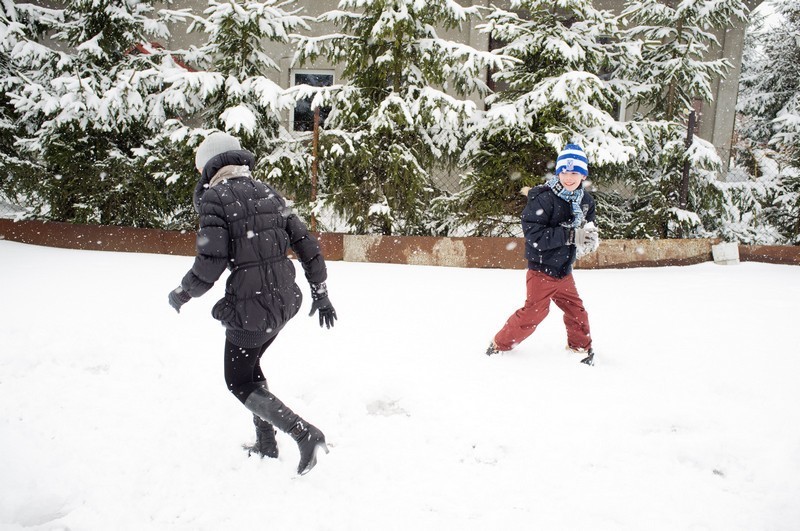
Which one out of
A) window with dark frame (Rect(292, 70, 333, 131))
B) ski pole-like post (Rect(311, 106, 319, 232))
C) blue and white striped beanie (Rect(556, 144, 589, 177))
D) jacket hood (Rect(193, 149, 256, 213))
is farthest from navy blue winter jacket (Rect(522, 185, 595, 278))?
window with dark frame (Rect(292, 70, 333, 131))

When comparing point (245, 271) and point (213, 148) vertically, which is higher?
point (213, 148)

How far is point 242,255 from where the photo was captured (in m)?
2.21

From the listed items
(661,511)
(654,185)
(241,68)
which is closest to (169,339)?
(661,511)

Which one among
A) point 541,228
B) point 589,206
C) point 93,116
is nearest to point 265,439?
point 541,228

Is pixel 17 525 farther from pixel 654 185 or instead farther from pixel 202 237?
pixel 654 185

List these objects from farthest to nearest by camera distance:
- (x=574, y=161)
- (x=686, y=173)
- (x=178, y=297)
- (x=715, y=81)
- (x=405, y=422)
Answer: (x=715, y=81) → (x=686, y=173) → (x=574, y=161) → (x=405, y=422) → (x=178, y=297)

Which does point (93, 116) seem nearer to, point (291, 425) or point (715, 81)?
point (291, 425)

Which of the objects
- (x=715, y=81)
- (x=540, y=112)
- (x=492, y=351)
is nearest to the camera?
(x=492, y=351)

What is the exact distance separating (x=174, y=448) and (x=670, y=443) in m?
2.52

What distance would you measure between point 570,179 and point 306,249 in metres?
1.93

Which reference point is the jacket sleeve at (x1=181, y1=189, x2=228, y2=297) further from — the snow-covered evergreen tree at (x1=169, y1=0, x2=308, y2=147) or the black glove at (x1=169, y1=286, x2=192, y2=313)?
the snow-covered evergreen tree at (x1=169, y1=0, x2=308, y2=147)

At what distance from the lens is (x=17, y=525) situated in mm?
1979

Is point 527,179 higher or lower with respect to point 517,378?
higher

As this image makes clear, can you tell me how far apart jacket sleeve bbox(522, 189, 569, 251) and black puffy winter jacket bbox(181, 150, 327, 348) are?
5.99 feet
